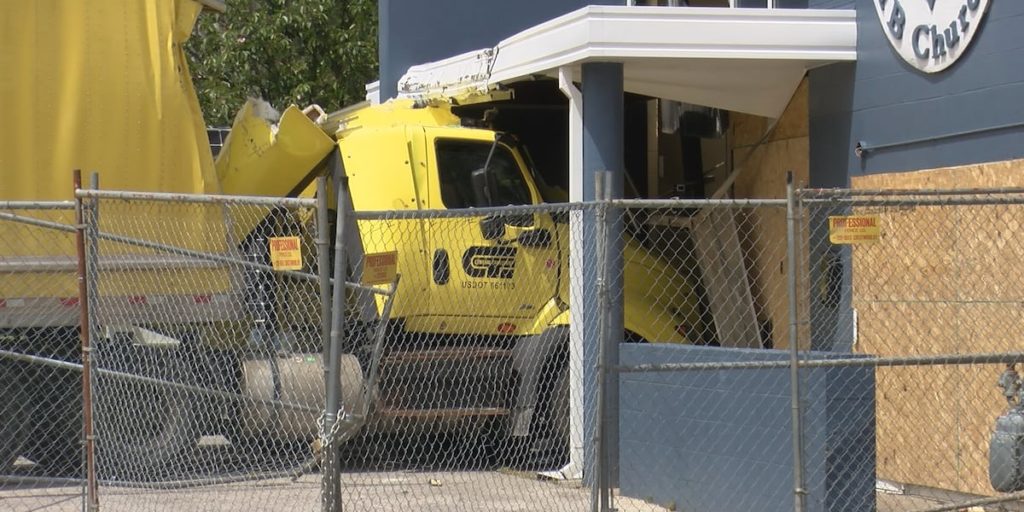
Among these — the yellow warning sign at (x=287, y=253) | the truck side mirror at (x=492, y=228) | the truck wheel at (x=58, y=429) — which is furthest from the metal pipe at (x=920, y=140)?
the truck wheel at (x=58, y=429)

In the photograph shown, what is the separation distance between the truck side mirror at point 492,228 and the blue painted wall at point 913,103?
8.68 feet

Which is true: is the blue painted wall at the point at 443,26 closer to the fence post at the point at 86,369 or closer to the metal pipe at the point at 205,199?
the metal pipe at the point at 205,199

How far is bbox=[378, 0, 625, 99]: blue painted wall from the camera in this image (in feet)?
48.5

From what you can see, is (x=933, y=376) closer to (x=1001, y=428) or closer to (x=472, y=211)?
(x=1001, y=428)

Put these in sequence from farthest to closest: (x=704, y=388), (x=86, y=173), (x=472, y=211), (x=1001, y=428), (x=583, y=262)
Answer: (x=86, y=173) → (x=583, y=262) → (x=704, y=388) → (x=1001, y=428) → (x=472, y=211)

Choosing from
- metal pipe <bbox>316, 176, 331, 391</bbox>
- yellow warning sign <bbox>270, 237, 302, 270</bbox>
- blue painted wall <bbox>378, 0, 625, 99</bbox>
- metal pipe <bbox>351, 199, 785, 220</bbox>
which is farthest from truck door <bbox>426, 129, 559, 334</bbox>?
blue painted wall <bbox>378, 0, 625, 99</bbox>

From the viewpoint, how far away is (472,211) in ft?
24.4

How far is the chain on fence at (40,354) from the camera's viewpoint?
31.6 ft

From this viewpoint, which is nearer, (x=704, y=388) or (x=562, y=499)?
(x=704, y=388)

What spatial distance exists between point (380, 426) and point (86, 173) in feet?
9.74

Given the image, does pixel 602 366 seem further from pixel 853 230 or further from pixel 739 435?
pixel 739 435

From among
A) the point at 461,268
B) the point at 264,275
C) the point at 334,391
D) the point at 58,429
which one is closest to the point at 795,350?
the point at 334,391

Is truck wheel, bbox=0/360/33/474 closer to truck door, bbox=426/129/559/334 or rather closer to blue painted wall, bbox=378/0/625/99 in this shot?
truck door, bbox=426/129/559/334

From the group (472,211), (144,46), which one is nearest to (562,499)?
(472,211)
